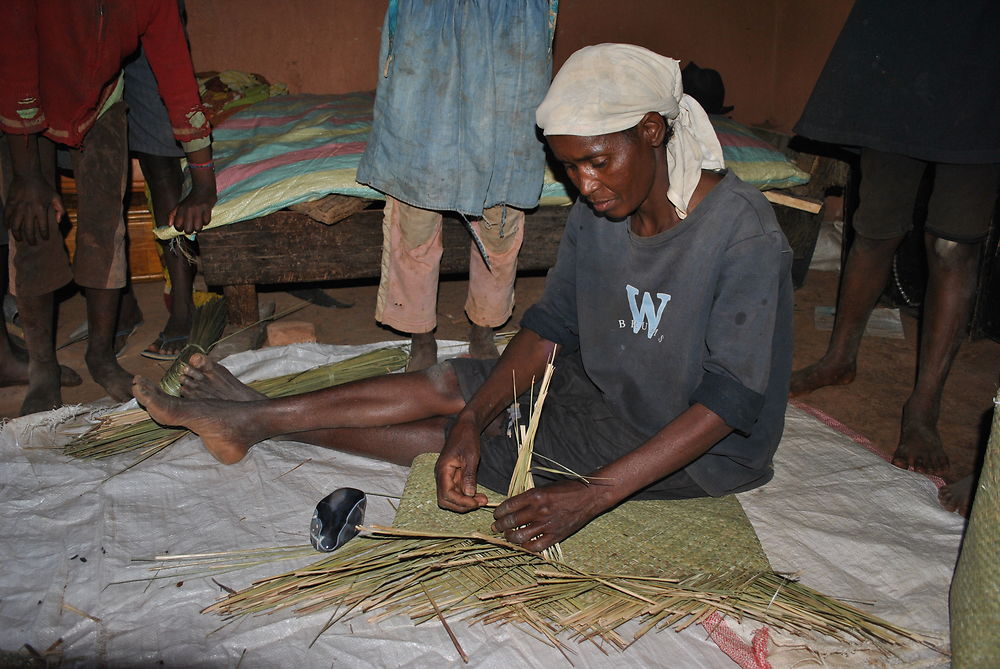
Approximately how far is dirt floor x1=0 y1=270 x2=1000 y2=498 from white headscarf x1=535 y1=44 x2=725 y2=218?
1.56 m

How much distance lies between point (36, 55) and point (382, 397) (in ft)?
5.23

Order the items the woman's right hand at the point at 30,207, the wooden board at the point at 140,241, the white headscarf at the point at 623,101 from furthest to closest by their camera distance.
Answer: the wooden board at the point at 140,241, the woman's right hand at the point at 30,207, the white headscarf at the point at 623,101

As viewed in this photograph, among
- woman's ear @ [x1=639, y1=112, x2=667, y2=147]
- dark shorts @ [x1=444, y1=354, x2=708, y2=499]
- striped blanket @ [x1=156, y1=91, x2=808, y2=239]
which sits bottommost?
dark shorts @ [x1=444, y1=354, x2=708, y2=499]

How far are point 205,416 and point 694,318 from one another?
1.35m

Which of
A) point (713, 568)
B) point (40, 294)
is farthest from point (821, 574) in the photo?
point (40, 294)

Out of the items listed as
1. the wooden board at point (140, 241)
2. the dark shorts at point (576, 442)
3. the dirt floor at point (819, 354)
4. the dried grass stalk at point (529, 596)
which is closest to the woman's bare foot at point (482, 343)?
the dirt floor at point (819, 354)

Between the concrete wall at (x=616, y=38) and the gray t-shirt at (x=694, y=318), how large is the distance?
3.56 m

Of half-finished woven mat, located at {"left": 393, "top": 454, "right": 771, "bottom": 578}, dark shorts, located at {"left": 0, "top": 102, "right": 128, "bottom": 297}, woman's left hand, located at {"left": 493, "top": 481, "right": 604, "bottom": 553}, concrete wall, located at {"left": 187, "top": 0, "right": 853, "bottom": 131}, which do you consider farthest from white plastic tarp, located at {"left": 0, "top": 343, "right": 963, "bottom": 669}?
concrete wall, located at {"left": 187, "top": 0, "right": 853, "bottom": 131}

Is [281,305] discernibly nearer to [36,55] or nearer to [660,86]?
[36,55]

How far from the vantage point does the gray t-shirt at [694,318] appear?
65.6 inches

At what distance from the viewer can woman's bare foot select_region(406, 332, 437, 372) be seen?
301 centimetres

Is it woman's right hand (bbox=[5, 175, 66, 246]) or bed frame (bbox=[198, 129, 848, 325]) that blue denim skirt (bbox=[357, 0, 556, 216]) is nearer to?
bed frame (bbox=[198, 129, 848, 325])

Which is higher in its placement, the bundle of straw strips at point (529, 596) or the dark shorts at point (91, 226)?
the dark shorts at point (91, 226)

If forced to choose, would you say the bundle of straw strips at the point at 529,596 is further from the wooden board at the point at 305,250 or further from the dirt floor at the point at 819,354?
the wooden board at the point at 305,250
